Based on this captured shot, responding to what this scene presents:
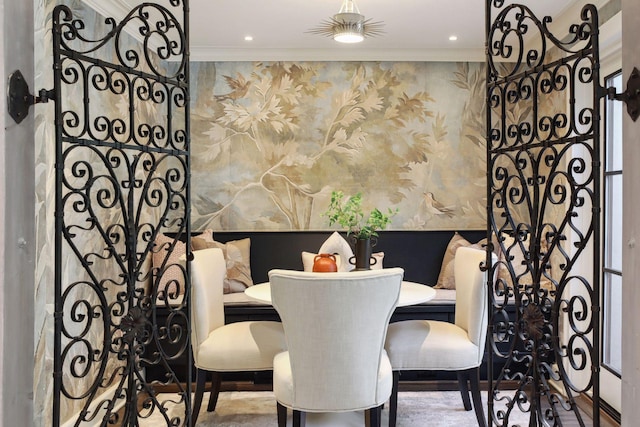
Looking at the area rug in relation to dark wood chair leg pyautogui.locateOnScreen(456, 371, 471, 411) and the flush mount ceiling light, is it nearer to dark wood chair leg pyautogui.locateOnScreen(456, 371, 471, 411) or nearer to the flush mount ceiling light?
dark wood chair leg pyautogui.locateOnScreen(456, 371, 471, 411)

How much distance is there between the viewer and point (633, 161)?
115 cm

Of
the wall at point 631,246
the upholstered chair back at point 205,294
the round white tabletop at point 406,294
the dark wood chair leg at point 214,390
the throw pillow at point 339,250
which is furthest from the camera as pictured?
the throw pillow at point 339,250

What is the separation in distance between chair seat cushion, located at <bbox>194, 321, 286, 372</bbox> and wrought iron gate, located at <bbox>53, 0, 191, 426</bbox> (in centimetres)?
18

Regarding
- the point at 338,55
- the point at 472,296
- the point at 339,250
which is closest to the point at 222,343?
the point at 339,250

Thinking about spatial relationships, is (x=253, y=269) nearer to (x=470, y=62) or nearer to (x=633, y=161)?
(x=470, y=62)

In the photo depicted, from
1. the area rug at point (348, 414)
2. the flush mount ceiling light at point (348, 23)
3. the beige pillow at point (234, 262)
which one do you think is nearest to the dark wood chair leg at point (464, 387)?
the area rug at point (348, 414)

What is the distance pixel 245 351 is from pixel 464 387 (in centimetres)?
139

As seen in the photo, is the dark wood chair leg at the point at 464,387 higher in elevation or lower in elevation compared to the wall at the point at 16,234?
lower

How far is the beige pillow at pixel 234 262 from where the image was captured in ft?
13.4

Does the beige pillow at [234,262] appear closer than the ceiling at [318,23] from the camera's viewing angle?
No

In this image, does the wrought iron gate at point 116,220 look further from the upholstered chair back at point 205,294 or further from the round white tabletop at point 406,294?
the round white tabletop at point 406,294

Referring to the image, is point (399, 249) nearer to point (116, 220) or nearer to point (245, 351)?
point (245, 351)

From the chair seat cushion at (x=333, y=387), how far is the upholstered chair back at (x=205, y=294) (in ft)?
2.00

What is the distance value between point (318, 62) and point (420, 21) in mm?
1064
